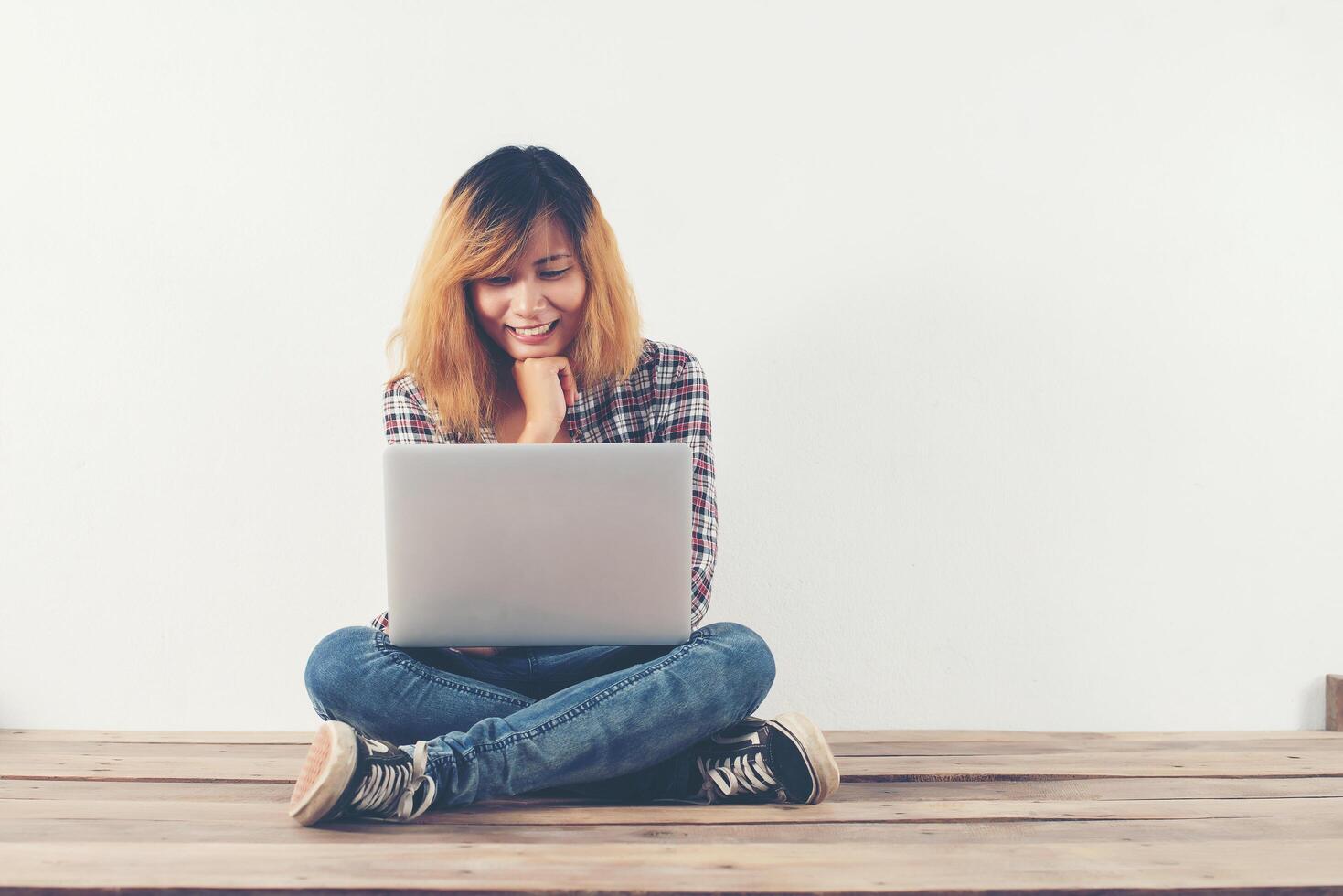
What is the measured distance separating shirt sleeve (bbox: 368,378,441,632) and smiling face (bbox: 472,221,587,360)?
18 centimetres

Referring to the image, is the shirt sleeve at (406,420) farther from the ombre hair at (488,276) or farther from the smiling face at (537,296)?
the smiling face at (537,296)

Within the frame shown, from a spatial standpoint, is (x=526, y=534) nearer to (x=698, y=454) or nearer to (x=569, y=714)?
(x=569, y=714)

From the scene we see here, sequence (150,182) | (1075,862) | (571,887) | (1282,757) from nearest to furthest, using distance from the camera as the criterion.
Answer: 1. (571,887)
2. (1075,862)
3. (1282,757)
4. (150,182)

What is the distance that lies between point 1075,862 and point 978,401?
1.10 metres

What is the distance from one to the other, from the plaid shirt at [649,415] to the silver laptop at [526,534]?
1.18ft

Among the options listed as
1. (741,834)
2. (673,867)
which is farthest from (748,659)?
(673,867)

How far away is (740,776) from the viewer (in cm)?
138

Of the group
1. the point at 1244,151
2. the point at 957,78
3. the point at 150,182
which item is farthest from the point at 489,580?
the point at 1244,151

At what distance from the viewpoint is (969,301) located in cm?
204

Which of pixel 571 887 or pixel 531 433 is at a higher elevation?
pixel 531 433

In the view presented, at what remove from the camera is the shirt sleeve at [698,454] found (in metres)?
1.60

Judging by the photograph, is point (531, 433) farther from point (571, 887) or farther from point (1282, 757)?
point (1282, 757)

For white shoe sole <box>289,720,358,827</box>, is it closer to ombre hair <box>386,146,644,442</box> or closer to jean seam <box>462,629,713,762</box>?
jean seam <box>462,629,713,762</box>

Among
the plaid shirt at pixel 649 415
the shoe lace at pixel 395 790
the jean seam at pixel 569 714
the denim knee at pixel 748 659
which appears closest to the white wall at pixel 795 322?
the plaid shirt at pixel 649 415
